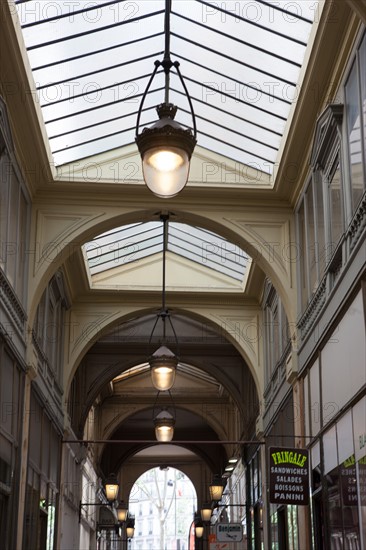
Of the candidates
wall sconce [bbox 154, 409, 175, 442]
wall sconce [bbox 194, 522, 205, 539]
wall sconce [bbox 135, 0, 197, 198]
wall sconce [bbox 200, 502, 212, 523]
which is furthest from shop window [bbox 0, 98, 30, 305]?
wall sconce [bbox 194, 522, 205, 539]

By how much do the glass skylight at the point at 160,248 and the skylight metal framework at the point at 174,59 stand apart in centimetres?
288

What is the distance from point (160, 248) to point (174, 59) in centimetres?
611

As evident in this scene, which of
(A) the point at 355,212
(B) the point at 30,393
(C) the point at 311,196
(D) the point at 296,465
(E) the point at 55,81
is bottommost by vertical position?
(D) the point at 296,465

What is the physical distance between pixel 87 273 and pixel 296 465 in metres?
6.87

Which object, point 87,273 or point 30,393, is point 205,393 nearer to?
point 87,273

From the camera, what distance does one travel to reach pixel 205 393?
26.8 meters

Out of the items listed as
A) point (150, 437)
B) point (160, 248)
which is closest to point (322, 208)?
point (160, 248)

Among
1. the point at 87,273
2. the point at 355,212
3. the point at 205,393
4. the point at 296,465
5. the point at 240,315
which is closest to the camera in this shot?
the point at 355,212

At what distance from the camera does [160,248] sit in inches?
677

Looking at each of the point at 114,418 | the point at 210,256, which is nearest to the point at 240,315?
the point at 210,256

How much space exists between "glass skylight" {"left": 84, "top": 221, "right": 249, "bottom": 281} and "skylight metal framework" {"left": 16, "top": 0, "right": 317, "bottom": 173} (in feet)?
9.46

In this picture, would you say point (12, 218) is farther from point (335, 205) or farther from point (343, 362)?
point (343, 362)

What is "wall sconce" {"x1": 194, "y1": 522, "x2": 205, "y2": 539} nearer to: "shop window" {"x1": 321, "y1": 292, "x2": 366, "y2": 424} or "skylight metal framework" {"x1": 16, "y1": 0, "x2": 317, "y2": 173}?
"skylight metal framework" {"x1": 16, "y1": 0, "x2": 317, "y2": 173}

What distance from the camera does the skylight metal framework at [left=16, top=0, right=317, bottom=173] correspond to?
10070 millimetres
